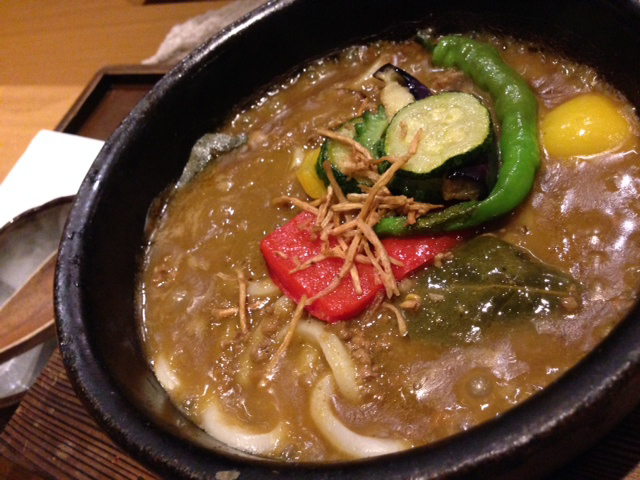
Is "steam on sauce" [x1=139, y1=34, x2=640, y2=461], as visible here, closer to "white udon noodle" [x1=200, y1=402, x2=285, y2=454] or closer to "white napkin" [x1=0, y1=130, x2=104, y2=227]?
"white udon noodle" [x1=200, y1=402, x2=285, y2=454]

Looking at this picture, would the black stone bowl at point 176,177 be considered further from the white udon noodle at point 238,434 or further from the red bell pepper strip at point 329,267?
the red bell pepper strip at point 329,267

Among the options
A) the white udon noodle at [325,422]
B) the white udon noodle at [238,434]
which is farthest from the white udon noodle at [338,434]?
the white udon noodle at [238,434]

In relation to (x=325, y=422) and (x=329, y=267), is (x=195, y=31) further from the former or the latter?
(x=325, y=422)

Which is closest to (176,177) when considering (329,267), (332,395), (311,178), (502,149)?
(311,178)

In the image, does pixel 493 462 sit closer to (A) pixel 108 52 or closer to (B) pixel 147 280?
(B) pixel 147 280

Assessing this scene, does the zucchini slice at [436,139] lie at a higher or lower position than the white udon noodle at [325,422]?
higher
